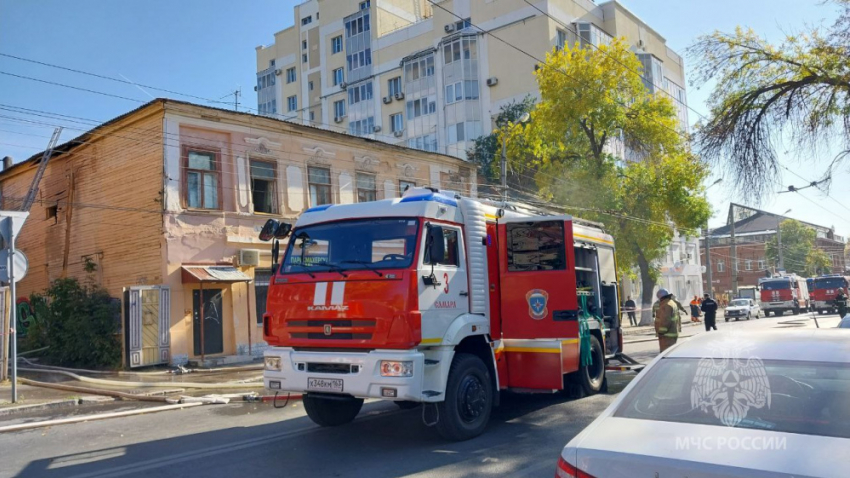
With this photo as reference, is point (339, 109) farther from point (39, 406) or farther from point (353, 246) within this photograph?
point (353, 246)

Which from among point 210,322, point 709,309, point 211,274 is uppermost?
point 211,274

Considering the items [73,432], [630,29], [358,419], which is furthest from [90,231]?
[630,29]

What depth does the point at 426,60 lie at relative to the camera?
4641 cm

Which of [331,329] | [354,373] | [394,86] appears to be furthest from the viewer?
[394,86]

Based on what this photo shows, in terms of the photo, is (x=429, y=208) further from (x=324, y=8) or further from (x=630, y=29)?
(x=324, y=8)

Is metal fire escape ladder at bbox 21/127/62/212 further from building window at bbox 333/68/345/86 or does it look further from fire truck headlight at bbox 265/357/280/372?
building window at bbox 333/68/345/86

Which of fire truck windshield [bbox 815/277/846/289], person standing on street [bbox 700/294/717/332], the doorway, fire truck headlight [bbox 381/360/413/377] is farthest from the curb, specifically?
fire truck windshield [bbox 815/277/846/289]

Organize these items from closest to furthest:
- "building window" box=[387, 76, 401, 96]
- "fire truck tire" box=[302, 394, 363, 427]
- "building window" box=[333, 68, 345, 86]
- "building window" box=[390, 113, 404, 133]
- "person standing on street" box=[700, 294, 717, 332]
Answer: "fire truck tire" box=[302, 394, 363, 427] < "person standing on street" box=[700, 294, 717, 332] < "building window" box=[390, 113, 404, 133] < "building window" box=[387, 76, 401, 96] < "building window" box=[333, 68, 345, 86]

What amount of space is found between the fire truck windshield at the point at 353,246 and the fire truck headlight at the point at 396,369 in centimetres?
100

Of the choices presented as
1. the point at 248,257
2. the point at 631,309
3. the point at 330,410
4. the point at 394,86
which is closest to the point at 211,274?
the point at 248,257

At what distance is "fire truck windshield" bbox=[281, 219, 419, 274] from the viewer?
675 cm

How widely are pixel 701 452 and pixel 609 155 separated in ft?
80.4

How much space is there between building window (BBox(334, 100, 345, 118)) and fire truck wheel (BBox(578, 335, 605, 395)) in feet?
165

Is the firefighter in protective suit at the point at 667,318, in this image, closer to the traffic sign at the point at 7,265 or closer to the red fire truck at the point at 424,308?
the red fire truck at the point at 424,308
